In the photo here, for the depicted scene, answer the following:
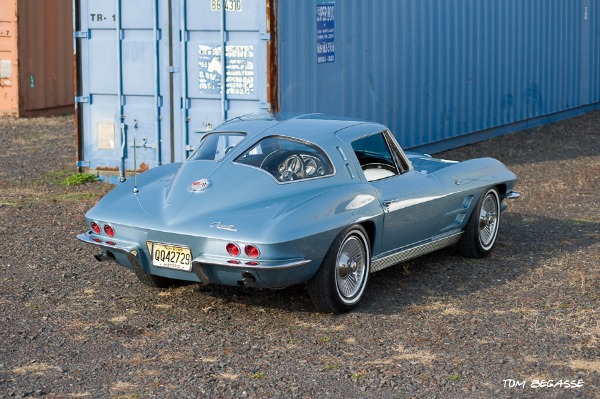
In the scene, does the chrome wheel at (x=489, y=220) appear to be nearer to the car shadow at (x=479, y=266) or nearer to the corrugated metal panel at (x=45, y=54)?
the car shadow at (x=479, y=266)

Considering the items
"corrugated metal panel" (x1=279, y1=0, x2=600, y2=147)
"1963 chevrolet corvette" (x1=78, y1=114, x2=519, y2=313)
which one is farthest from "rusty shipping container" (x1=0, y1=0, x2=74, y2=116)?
"1963 chevrolet corvette" (x1=78, y1=114, x2=519, y2=313)

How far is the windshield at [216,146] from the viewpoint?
7.64m

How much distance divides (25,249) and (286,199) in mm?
3132

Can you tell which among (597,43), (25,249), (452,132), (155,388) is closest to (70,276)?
(25,249)

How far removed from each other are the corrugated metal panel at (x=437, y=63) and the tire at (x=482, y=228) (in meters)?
3.60

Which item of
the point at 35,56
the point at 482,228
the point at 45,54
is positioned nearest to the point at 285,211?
the point at 482,228

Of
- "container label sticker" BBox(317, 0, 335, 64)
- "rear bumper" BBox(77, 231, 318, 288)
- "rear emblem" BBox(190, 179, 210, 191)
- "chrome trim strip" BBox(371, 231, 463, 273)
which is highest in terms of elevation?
"container label sticker" BBox(317, 0, 335, 64)

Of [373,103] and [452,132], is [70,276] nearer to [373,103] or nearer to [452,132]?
[373,103]

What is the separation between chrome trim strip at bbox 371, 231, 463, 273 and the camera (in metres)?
7.67

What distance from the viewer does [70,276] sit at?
8.28m

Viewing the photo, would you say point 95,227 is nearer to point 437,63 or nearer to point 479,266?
point 479,266

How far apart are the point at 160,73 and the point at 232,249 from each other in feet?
19.9

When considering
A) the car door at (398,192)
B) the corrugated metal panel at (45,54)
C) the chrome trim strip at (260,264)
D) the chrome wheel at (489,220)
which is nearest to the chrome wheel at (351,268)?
the car door at (398,192)

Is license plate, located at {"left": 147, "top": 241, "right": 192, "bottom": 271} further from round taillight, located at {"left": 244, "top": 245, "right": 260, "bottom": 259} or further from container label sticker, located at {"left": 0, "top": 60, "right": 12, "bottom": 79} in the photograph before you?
container label sticker, located at {"left": 0, "top": 60, "right": 12, "bottom": 79}
